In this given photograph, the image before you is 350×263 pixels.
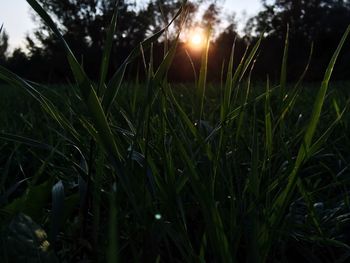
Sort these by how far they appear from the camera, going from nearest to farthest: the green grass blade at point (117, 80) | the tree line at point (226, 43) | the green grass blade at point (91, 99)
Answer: the green grass blade at point (91, 99)
the green grass blade at point (117, 80)
the tree line at point (226, 43)

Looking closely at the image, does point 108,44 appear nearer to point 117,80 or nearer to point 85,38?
point 117,80

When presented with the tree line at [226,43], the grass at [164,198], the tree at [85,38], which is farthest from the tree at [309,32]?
the grass at [164,198]

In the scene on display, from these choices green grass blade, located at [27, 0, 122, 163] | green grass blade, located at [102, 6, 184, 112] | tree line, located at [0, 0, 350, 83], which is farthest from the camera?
tree line, located at [0, 0, 350, 83]

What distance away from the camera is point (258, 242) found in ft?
1.73

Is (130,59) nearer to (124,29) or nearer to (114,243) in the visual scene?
(114,243)

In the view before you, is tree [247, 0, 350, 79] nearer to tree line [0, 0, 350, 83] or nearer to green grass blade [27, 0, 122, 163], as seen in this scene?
tree line [0, 0, 350, 83]

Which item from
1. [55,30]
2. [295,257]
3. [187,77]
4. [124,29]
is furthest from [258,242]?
[124,29]

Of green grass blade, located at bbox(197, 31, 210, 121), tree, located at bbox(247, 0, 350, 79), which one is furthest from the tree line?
green grass blade, located at bbox(197, 31, 210, 121)

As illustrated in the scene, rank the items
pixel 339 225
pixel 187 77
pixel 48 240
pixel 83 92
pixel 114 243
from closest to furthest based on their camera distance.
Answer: pixel 114 243, pixel 83 92, pixel 48 240, pixel 339 225, pixel 187 77

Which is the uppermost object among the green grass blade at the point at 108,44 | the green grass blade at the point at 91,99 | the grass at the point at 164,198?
the green grass blade at the point at 108,44

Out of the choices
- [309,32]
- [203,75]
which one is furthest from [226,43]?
[203,75]

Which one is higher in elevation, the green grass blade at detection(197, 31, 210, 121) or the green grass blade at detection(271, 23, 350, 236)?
the green grass blade at detection(197, 31, 210, 121)

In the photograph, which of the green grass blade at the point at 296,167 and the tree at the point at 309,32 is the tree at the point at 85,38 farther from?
the green grass blade at the point at 296,167

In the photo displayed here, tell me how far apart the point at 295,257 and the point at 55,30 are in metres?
0.47
